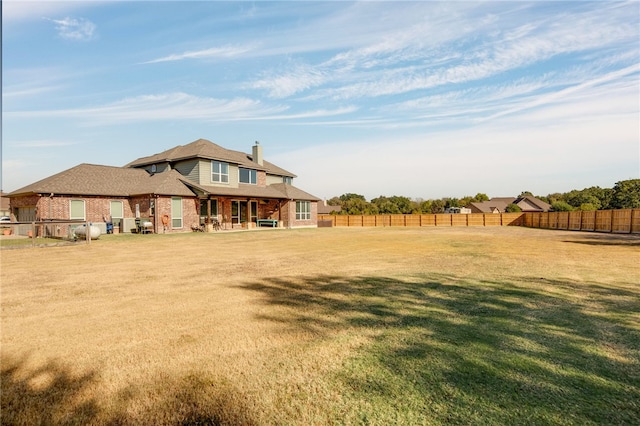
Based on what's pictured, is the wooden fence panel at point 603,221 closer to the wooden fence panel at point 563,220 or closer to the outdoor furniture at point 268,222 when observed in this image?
the wooden fence panel at point 563,220

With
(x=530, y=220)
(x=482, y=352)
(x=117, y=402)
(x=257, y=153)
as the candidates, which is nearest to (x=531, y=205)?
(x=530, y=220)

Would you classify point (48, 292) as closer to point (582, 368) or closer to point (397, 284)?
point (397, 284)

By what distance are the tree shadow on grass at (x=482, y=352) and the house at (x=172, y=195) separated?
2048 centimetres

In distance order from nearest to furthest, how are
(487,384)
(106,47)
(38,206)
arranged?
1. (487,384)
2. (106,47)
3. (38,206)

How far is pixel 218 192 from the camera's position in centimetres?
2575

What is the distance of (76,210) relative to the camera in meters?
22.4

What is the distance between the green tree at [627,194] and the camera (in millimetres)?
58188

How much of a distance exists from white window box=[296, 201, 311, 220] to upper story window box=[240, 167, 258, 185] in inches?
195

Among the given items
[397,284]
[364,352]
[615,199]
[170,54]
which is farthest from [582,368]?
[615,199]

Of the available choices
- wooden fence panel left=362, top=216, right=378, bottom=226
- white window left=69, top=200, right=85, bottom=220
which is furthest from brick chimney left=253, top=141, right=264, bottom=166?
wooden fence panel left=362, top=216, right=378, bottom=226

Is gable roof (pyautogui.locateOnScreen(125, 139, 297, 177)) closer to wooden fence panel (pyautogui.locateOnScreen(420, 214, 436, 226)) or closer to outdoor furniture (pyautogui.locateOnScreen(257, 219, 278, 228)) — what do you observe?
outdoor furniture (pyautogui.locateOnScreen(257, 219, 278, 228))

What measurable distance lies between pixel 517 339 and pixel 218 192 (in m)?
24.2

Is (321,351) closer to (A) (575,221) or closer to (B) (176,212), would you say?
(B) (176,212)

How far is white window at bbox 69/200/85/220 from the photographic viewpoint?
22.2 metres
